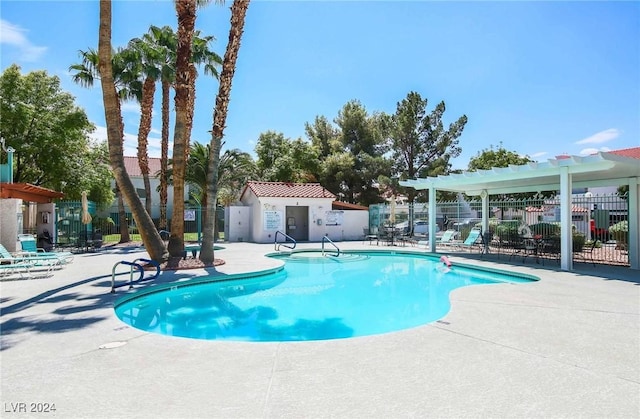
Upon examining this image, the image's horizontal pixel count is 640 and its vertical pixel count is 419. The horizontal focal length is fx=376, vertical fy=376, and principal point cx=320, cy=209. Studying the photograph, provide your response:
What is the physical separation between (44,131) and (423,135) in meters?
28.2

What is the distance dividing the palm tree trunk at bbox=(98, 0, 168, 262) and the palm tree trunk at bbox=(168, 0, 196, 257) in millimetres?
808

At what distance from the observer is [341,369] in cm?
439

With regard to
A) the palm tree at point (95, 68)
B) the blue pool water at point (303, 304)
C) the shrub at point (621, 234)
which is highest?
the palm tree at point (95, 68)

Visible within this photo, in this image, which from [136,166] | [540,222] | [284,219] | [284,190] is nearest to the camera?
[540,222]

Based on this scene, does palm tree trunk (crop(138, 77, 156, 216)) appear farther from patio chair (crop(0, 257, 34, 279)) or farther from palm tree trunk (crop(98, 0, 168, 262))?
patio chair (crop(0, 257, 34, 279))

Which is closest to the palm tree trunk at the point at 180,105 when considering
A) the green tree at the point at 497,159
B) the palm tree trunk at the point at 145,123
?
the palm tree trunk at the point at 145,123

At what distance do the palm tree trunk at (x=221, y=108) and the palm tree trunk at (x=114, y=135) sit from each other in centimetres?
157

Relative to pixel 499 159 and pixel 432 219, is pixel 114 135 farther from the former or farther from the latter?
pixel 499 159

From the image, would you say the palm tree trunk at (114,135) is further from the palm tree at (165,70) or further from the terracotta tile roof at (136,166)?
the terracotta tile roof at (136,166)

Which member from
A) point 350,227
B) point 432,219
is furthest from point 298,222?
point 432,219

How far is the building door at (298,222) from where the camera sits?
2729 cm

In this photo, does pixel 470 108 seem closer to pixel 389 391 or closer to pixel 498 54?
pixel 498 54

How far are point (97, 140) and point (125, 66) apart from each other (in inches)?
647

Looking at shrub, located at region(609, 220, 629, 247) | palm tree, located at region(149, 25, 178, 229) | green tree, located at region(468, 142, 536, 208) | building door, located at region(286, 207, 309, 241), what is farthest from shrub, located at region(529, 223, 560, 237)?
palm tree, located at region(149, 25, 178, 229)
